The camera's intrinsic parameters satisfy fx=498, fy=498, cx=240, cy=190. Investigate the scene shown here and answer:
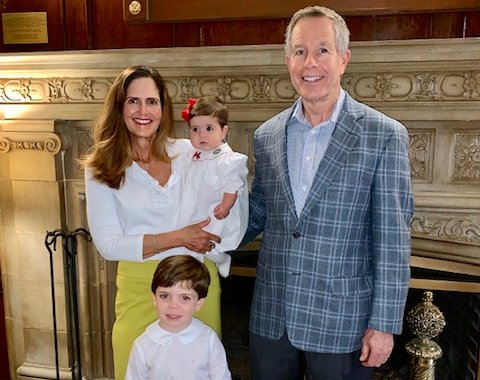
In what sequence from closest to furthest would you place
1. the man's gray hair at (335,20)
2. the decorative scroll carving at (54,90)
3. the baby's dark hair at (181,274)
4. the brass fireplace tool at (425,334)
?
the man's gray hair at (335,20), the baby's dark hair at (181,274), the brass fireplace tool at (425,334), the decorative scroll carving at (54,90)

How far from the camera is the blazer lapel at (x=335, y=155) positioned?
123 cm

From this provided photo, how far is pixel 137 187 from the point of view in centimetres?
136

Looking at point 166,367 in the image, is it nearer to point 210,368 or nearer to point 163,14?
point 210,368

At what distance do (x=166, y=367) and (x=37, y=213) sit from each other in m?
1.13

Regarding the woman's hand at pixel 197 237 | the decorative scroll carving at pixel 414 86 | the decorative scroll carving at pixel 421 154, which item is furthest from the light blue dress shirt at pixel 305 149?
the decorative scroll carving at pixel 421 154

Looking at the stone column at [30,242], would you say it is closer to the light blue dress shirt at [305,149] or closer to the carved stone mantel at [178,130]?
the carved stone mantel at [178,130]

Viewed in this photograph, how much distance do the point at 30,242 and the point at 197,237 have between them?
3.85ft

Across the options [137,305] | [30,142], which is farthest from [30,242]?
[137,305]

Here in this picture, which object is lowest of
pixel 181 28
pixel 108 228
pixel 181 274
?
pixel 181 274

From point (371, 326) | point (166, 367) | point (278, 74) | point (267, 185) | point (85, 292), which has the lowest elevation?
point (85, 292)

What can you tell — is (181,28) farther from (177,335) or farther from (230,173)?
(177,335)

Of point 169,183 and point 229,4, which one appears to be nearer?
point 169,183

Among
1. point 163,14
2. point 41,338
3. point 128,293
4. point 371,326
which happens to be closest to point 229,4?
point 163,14

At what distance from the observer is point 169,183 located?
53.7 inches
